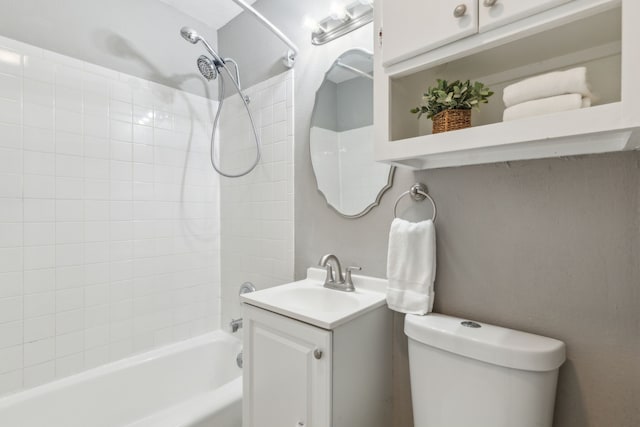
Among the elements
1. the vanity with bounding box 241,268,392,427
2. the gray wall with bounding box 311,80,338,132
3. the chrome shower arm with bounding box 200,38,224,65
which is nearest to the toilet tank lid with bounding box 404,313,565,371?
the vanity with bounding box 241,268,392,427

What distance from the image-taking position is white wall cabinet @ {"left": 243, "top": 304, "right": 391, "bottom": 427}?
0.93 meters

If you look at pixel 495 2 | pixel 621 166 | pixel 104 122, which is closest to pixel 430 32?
pixel 495 2

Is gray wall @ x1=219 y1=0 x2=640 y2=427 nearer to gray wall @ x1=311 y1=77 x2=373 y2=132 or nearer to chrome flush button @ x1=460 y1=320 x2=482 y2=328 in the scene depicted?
chrome flush button @ x1=460 y1=320 x2=482 y2=328

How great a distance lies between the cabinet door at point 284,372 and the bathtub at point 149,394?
0.22m

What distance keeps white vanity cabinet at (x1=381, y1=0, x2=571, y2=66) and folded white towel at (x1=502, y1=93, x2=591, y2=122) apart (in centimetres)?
20

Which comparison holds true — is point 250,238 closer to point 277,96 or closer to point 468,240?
point 277,96

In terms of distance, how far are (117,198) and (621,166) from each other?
212 cm

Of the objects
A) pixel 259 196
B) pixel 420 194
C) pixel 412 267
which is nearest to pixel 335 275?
pixel 412 267

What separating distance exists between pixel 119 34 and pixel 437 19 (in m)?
1.75

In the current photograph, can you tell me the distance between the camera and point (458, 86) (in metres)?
0.85

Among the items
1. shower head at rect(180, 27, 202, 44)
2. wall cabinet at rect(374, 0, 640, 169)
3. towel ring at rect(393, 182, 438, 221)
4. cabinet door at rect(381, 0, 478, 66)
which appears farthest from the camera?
shower head at rect(180, 27, 202, 44)

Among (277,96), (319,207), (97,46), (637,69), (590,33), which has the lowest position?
(319,207)

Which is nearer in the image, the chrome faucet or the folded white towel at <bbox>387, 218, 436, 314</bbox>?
the folded white towel at <bbox>387, 218, 436, 314</bbox>

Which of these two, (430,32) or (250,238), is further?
(250,238)
